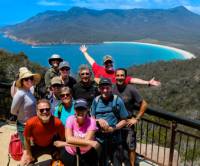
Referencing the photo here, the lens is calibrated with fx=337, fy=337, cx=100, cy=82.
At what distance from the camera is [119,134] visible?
4.29m

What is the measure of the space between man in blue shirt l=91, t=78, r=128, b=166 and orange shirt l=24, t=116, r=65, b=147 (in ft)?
1.46

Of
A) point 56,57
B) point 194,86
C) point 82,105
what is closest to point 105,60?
point 56,57

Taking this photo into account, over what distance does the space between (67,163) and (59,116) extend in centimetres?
61

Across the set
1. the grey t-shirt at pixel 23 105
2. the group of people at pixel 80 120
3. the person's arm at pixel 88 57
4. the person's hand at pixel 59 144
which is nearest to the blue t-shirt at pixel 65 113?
the group of people at pixel 80 120

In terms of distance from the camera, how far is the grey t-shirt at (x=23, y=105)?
4.25 meters

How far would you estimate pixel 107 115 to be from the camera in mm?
4078

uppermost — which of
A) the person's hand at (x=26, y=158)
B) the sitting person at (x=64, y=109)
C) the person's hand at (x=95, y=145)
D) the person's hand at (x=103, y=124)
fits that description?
the sitting person at (x=64, y=109)

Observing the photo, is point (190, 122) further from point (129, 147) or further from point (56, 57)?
point (56, 57)

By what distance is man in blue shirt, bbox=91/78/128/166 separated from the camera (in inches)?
157

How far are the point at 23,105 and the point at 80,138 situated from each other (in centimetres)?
95

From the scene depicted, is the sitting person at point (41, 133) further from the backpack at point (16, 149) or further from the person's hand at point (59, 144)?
the backpack at point (16, 149)

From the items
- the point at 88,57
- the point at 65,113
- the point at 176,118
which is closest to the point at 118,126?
the point at 65,113

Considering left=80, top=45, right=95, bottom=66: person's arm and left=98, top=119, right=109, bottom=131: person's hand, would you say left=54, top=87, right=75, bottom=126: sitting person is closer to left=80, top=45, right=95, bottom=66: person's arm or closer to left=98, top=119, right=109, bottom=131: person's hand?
left=98, top=119, right=109, bottom=131: person's hand

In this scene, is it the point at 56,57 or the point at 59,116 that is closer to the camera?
the point at 59,116
